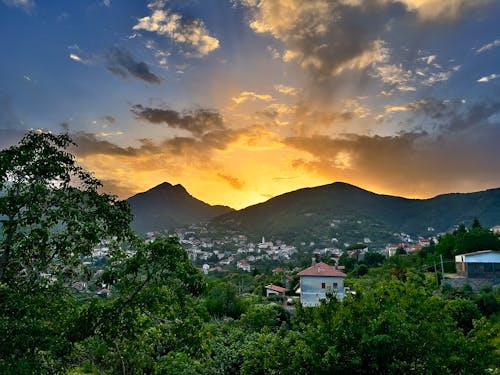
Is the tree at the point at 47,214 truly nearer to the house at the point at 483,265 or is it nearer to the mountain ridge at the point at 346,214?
the house at the point at 483,265

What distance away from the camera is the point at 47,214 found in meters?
6.65

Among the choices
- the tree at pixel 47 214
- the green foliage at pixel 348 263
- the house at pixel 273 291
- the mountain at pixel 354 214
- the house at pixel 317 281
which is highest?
the mountain at pixel 354 214

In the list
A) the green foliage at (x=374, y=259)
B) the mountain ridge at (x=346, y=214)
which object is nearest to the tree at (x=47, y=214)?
the green foliage at (x=374, y=259)

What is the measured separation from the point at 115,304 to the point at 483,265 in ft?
120

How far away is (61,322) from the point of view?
6598mm

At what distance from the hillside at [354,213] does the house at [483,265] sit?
89.6m

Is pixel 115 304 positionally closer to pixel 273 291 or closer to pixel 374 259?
pixel 273 291

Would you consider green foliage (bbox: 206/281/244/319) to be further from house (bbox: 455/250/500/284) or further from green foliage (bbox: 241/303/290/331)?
house (bbox: 455/250/500/284)

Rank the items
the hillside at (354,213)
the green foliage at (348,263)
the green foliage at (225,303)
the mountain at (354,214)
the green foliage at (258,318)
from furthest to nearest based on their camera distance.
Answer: the hillside at (354,213), the mountain at (354,214), the green foliage at (348,263), the green foliage at (225,303), the green foliage at (258,318)

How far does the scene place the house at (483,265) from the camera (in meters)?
34.4

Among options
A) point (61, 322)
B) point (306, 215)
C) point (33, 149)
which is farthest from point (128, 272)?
point (306, 215)

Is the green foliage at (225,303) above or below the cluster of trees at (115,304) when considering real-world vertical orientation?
below

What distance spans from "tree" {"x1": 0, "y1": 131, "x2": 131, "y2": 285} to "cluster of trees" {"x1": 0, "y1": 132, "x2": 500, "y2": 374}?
0.06 feet

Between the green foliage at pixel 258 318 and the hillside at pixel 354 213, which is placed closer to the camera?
the green foliage at pixel 258 318
